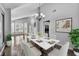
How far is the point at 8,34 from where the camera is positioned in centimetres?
222

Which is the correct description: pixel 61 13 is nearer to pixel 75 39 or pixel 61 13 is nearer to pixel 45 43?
pixel 75 39

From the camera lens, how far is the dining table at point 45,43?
2229mm

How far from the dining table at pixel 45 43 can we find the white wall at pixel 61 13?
117mm

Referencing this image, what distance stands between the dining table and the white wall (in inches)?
4.6

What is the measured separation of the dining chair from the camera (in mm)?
2201

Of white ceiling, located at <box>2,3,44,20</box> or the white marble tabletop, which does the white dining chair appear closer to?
the white marble tabletop

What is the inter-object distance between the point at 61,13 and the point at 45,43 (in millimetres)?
703

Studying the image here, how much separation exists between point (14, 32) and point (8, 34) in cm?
13

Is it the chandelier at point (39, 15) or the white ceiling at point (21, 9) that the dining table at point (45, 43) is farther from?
the white ceiling at point (21, 9)

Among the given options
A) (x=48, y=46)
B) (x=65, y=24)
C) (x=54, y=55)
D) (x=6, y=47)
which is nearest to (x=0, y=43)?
(x=6, y=47)

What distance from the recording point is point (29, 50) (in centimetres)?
223

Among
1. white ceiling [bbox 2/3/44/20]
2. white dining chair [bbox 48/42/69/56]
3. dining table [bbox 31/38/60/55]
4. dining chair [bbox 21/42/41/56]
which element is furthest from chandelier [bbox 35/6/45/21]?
white dining chair [bbox 48/42/69/56]

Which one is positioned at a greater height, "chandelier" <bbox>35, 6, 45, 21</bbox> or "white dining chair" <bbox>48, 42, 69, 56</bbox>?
"chandelier" <bbox>35, 6, 45, 21</bbox>

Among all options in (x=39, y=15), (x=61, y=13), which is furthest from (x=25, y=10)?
(x=61, y=13)
